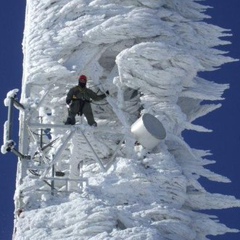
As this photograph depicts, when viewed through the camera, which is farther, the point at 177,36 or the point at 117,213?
the point at 177,36

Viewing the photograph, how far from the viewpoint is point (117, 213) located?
233 ft

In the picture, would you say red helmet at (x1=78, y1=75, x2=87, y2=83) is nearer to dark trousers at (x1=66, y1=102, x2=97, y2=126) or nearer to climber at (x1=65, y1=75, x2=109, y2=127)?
climber at (x1=65, y1=75, x2=109, y2=127)

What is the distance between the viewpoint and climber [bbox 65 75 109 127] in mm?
73375

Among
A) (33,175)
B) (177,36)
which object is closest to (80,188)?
(33,175)

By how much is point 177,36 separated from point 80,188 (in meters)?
5.90

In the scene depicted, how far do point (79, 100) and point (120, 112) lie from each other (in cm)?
163

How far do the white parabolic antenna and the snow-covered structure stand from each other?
0.28 m

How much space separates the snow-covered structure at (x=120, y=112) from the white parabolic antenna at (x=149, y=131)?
28 centimetres

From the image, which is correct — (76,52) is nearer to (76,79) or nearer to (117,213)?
(76,79)

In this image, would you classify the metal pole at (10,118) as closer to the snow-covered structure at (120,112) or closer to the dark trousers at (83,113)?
the snow-covered structure at (120,112)

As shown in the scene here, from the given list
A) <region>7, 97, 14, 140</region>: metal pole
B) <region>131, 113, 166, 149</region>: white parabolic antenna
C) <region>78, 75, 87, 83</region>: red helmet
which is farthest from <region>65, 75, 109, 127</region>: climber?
<region>7, 97, 14, 140</region>: metal pole

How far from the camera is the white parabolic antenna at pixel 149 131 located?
73.4 metres

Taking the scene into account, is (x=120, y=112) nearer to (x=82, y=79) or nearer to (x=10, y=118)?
(x=82, y=79)

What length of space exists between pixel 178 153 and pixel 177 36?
11.8 ft
